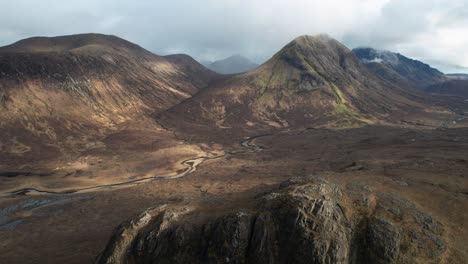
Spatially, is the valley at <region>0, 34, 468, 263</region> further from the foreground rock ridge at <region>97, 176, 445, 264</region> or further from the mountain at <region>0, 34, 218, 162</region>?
the mountain at <region>0, 34, 218, 162</region>

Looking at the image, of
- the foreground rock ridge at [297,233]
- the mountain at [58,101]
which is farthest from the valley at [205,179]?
the mountain at [58,101]

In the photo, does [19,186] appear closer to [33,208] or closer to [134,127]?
[33,208]

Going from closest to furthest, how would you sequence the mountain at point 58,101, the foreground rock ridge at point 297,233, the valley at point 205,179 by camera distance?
1. the foreground rock ridge at point 297,233
2. the valley at point 205,179
3. the mountain at point 58,101

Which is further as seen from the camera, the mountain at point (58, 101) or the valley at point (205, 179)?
the mountain at point (58, 101)

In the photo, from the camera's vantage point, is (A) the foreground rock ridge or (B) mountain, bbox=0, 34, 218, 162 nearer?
(A) the foreground rock ridge

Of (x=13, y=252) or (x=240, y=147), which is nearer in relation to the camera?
(x=13, y=252)

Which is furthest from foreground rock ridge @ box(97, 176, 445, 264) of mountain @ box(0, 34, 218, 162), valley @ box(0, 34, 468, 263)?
mountain @ box(0, 34, 218, 162)

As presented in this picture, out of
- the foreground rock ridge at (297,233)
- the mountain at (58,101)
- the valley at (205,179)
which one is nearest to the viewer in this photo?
the foreground rock ridge at (297,233)

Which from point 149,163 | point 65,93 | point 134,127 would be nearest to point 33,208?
A: point 149,163

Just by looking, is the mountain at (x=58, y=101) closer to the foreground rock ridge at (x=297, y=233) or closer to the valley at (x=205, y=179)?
the valley at (x=205, y=179)
